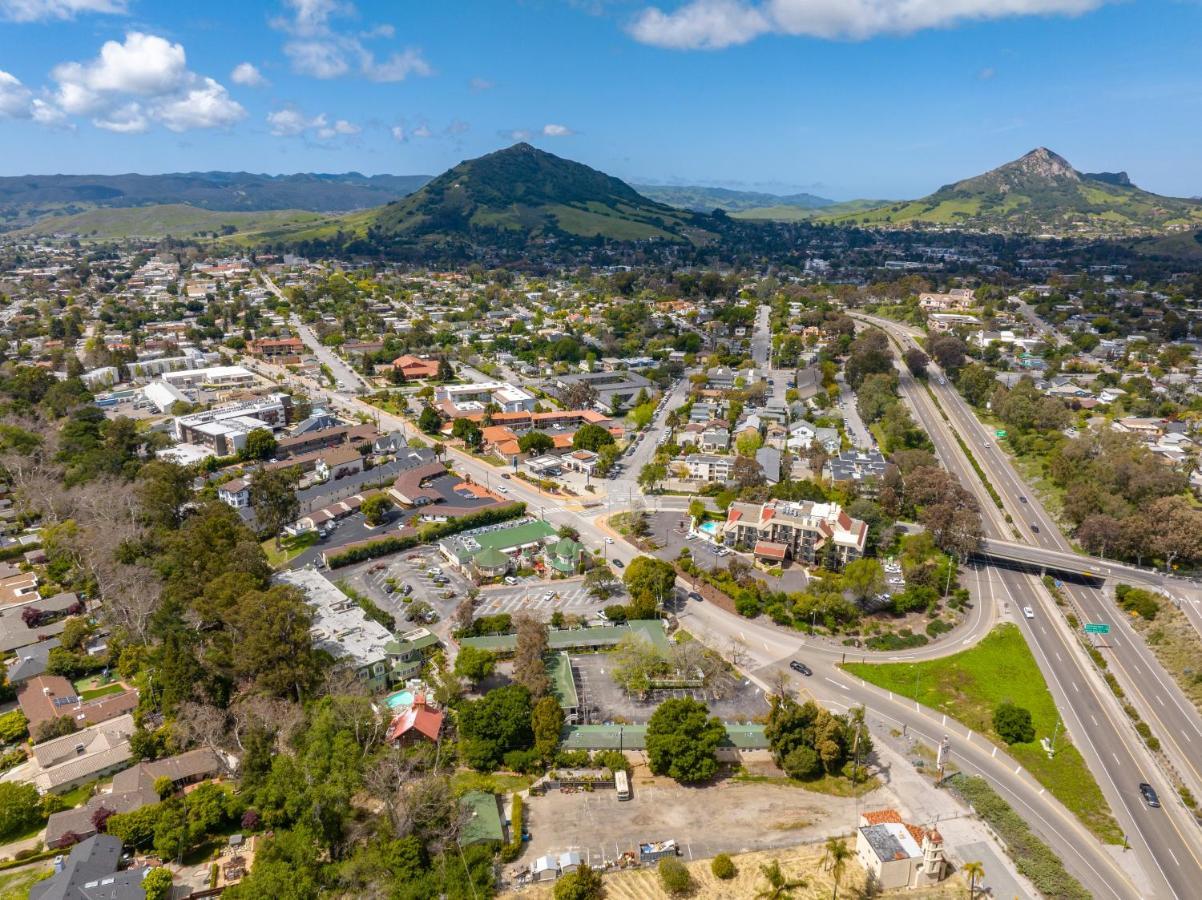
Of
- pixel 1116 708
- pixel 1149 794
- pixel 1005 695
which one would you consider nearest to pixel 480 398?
pixel 1005 695

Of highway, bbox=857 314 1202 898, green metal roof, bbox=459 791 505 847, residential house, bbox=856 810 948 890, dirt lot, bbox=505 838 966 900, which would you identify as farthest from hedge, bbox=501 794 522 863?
highway, bbox=857 314 1202 898

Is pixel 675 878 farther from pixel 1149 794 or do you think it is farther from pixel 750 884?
pixel 1149 794

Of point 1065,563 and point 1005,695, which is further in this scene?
point 1065,563

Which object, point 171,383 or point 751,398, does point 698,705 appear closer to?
point 751,398

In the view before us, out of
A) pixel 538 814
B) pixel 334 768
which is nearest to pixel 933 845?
pixel 538 814

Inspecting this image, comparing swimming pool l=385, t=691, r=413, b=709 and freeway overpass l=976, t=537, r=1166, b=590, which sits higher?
freeway overpass l=976, t=537, r=1166, b=590

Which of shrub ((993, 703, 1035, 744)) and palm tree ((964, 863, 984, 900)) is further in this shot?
shrub ((993, 703, 1035, 744))

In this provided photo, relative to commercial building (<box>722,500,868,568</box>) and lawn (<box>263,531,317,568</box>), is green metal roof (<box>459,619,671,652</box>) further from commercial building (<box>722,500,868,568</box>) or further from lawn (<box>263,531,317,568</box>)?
lawn (<box>263,531,317,568</box>)
